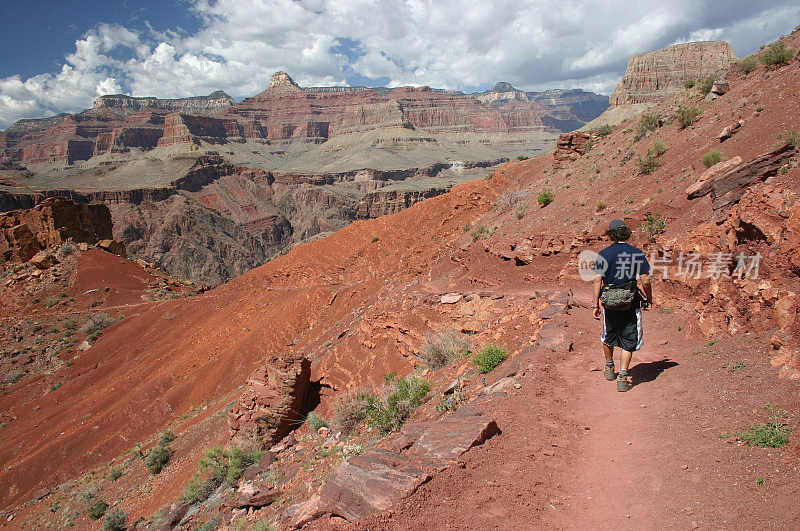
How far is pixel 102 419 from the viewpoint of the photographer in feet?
53.6

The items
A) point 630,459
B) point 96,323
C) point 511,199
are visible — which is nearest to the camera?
point 630,459

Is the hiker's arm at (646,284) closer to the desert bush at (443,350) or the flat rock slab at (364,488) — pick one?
the flat rock slab at (364,488)

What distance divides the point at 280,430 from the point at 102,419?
33.1 ft

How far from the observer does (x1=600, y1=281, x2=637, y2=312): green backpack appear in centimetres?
519

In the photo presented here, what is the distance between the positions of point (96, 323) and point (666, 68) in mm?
107122

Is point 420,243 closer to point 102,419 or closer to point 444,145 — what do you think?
point 102,419

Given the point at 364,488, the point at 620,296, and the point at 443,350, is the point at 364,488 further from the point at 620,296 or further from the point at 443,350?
the point at 443,350

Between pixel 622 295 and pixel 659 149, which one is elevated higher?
pixel 659 149

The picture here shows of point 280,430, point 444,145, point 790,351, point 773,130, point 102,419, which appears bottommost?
point 102,419

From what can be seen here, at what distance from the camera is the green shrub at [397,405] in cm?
618

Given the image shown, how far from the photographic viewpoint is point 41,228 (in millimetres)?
31844

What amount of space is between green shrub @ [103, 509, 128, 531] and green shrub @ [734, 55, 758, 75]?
21553 millimetres

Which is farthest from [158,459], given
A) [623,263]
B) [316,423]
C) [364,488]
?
[623,263]

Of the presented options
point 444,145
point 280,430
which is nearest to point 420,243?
point 280,430
